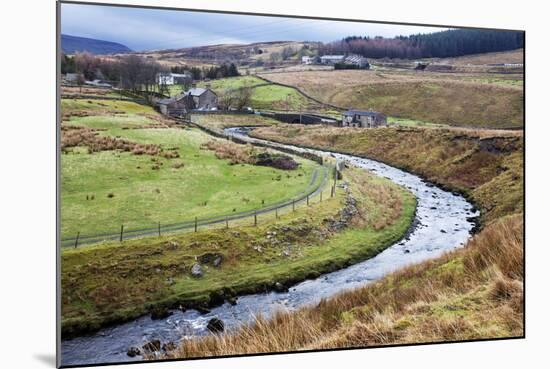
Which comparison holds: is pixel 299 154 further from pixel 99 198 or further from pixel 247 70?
pixel 99 198

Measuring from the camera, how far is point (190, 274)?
5.76 meters

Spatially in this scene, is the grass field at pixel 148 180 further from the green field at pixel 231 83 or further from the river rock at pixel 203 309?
the river rock at pixel 203 309

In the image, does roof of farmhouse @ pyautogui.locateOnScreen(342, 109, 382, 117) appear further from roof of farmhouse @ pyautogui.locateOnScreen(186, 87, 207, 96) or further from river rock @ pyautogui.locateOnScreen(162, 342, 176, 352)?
river rock @ pyautogui.locateOnScreen(162, 342, 176, 352)

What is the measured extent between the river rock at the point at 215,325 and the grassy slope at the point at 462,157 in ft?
7.83

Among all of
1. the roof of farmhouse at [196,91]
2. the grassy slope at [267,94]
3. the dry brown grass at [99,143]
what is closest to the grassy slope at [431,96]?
the grassy slope at [267,94]

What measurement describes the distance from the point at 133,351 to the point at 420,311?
296cm

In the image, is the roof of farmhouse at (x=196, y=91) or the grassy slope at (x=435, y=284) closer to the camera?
the grassy slope at (x=435, y=284)

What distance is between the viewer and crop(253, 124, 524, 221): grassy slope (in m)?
6.81

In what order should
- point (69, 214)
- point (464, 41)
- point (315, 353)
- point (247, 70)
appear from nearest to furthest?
point (69, 214) → point (315, 353) → point (247, 70) → point (464, 41)

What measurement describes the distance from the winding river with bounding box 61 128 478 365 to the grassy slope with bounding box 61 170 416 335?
0.32 ft

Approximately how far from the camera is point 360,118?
22.3 feet

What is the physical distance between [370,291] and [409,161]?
1623 millimetres

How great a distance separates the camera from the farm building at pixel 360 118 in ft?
22.1
